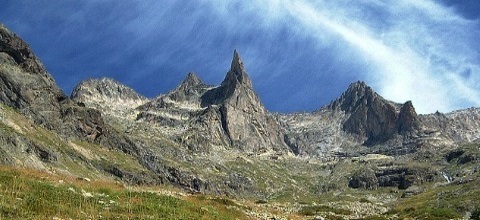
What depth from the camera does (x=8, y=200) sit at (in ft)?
90.9

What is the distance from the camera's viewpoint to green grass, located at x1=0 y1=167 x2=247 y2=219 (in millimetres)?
27812

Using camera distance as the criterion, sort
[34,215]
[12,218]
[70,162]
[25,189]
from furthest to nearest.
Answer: [70,162] < [25,189] < [34,215] < [12,218]

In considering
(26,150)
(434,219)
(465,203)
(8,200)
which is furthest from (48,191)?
(465,203)

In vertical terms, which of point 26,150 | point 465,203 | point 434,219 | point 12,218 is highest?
point 26,150

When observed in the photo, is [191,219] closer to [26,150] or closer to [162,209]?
[162,209]

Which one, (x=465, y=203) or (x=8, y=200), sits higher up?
(x=465, y=203)

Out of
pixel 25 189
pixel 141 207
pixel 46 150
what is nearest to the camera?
pixel 25 189

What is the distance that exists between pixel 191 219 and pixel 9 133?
143197 mm

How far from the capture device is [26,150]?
160 metres

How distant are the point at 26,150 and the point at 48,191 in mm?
138693

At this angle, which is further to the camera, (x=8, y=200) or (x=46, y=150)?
(x=46, y=150)

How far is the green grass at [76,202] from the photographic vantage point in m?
27.8

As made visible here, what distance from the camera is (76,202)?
31781 millimetres

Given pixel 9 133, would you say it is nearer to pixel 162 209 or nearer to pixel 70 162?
pixel 70 162
